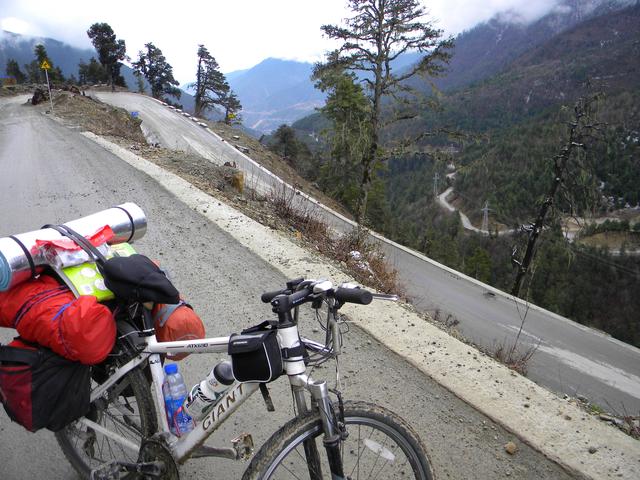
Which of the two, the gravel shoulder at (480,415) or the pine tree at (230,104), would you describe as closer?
the gravel shoulder at (480,415)

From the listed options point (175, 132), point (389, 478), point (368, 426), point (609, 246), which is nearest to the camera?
point (368, 426)

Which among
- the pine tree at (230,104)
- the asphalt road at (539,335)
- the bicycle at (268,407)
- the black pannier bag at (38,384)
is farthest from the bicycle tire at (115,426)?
the pine tree at (230,104)

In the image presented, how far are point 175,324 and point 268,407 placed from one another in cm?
67

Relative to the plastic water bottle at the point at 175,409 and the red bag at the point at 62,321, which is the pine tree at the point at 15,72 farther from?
the plastic water bottle at the point at 175,409

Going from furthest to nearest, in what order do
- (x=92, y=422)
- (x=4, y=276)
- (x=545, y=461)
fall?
(x=545, y=461) → (x=92, y=422) → (x=4, y=276)

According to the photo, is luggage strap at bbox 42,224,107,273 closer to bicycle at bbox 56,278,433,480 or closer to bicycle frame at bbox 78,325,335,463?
bicycle at bbox 56,278,433,480

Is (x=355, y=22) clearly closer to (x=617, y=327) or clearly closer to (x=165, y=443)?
(x=165, y=443)

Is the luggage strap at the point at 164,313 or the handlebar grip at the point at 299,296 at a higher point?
the handlebar grip at the point at 299,296

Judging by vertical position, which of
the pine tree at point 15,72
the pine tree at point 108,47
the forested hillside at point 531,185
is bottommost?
the forested hillside at point 531,185

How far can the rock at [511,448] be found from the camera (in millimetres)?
2691

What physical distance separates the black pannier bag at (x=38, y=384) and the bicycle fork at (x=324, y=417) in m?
1.05

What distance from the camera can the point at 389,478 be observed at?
242cm

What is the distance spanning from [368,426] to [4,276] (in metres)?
1.66

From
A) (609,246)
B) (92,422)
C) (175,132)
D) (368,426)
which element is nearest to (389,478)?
(368,426)
